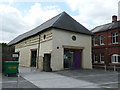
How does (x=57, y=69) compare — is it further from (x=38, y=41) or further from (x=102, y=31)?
(x=102, y=31)

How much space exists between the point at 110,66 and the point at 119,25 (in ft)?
22.4

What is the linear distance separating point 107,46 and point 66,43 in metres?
9.30

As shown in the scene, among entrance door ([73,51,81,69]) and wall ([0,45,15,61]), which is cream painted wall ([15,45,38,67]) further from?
wall ([0,45,15,61])

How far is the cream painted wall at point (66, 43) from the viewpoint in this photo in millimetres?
18500

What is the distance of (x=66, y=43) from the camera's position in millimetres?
19625

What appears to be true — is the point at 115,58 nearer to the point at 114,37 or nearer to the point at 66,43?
the point at 114,37

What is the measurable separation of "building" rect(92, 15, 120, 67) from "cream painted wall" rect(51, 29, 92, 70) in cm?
482

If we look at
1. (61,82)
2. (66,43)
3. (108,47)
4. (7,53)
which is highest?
(66,43)

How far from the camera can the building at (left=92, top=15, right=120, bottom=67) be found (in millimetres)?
23844

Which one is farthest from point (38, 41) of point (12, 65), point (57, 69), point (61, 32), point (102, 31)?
point (102, 31)

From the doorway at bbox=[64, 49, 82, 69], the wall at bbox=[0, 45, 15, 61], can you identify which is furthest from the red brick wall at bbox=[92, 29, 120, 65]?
the wall at bbox=[0, 45, 15, 61]

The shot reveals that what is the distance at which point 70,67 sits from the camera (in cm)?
2086

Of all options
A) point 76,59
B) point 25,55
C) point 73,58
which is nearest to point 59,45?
point 73,58

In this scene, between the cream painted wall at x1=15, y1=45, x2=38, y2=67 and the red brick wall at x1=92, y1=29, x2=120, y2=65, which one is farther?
the cream painted wall at x1=15, y1=45, x2=38, y2=67
